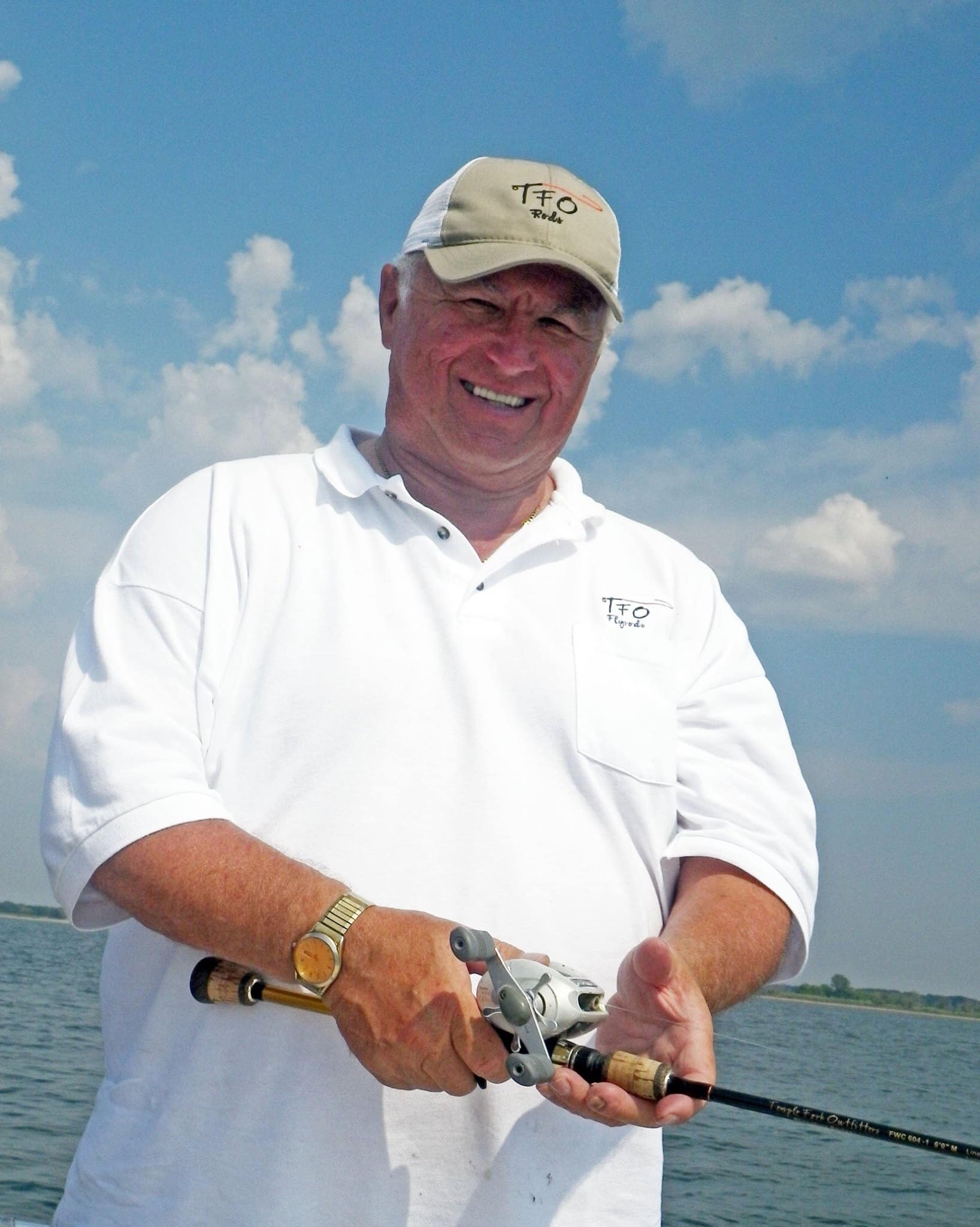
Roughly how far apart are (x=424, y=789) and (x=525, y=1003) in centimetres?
56

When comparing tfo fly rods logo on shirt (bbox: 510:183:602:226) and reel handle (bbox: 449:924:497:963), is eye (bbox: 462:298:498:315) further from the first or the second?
reel handle (bbox: 449:924:497:963)

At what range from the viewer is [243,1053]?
203cm

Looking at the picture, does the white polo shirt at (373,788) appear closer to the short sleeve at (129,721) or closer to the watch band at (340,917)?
the short sleeve at (129,721)

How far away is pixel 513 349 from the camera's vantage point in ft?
8.38

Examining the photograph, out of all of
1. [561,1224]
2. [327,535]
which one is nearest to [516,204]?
[327,535]

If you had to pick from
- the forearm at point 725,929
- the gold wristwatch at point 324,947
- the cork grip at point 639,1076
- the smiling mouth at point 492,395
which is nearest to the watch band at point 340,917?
the gold wristwatch at point 324,947

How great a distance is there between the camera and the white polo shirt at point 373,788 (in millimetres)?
1995

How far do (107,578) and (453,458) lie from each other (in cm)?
74

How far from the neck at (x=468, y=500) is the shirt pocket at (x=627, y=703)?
0.31 m

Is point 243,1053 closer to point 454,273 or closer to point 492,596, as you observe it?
point 492,596

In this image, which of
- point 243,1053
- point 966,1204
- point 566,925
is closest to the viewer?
point 243,1053

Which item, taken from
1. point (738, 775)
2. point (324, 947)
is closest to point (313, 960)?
point (324, 947)

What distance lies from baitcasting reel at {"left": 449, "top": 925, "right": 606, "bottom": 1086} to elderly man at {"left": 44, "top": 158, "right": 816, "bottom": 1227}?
5 cm

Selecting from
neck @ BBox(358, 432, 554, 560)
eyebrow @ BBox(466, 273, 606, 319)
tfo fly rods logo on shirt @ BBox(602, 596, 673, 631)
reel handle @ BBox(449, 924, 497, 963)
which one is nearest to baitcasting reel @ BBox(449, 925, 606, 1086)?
reel handle @ BBox(449, 924, 497, 963)
